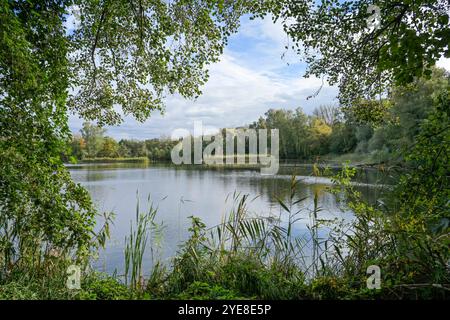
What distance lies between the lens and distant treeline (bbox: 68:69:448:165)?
525cm

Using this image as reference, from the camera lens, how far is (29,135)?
2688 millimetres

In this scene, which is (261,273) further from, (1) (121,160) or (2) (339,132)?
(1) (121,160)

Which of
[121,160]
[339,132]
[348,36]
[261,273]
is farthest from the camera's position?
[121,160]

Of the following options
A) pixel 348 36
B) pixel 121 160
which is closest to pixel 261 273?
pixel 348 36

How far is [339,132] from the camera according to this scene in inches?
1128

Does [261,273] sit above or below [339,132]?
below

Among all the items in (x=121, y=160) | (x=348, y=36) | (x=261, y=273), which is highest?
(x=348, y=36)

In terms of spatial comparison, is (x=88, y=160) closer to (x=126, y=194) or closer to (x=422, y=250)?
(x=126, y=194)

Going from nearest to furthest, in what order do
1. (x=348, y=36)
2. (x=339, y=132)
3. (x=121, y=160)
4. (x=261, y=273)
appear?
(x=261, y=273) → (x=348, y=36) → (x=339, y=132) → (x=121, y=160)

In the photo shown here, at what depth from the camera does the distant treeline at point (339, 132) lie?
5.25m

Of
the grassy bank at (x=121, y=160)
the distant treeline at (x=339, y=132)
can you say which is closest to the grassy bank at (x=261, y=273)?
the distant treeline at (x=339, y=132)

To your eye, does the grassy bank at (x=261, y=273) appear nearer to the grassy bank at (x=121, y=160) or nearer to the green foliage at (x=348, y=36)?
the green foliage at (x=348, y=36)
